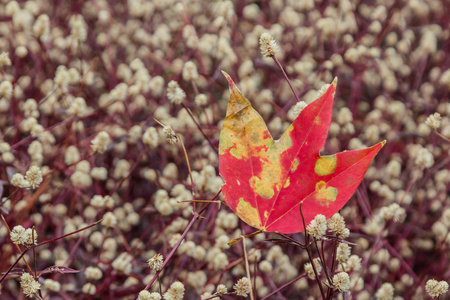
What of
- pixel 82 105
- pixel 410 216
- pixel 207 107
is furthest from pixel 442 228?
pixel 82 105

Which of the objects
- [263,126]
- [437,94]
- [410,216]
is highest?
[263,126]

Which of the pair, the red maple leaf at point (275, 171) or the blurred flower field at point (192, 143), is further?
the blurred flower field at point (192, 143)

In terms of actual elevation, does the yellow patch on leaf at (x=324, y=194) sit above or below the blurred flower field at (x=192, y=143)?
above

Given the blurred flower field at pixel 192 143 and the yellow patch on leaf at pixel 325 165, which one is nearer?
the yellow patch on leaf at pixel 325 165

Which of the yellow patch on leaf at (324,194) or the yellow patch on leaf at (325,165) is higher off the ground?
the yellow patch on leaf at (325,165)

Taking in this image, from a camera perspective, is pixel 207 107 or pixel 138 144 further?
pixel 207 107

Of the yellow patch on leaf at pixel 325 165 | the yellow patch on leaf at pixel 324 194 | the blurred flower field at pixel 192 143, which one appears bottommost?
the blurred flower field at pixel 192 143

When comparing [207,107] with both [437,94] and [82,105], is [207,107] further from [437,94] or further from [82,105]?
[437,94]

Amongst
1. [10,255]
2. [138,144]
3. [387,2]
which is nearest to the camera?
[10,255]
